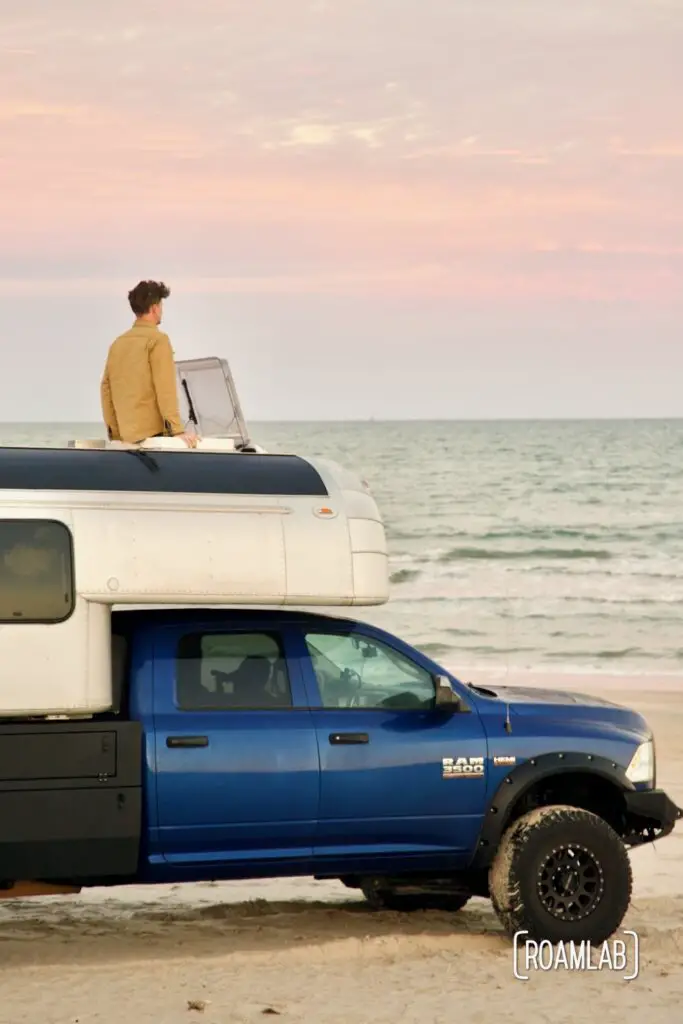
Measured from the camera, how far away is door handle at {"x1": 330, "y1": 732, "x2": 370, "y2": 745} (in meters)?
8.27

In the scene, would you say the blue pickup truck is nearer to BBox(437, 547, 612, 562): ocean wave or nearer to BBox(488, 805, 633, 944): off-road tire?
BBox(488, 805, 633, 944): off-road tire

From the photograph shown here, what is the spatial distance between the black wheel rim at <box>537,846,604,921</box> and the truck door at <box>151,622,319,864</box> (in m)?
1.30

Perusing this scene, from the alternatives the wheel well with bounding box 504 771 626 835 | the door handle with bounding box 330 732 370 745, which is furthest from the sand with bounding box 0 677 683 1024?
the door handle with bounding box 330 732 370 745

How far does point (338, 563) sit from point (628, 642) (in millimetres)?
19241

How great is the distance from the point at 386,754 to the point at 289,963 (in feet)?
3.66

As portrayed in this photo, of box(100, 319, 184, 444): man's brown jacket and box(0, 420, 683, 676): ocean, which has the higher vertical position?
box(100, 319, 184, 444): man's brown jacket

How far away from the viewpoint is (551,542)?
42.2 metres

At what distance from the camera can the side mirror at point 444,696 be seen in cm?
838

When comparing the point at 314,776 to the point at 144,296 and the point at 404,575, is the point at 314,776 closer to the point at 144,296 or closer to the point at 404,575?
the point at 144,296

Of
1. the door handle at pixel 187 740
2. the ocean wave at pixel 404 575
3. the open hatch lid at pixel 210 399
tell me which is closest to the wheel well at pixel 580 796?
the door handle at pixel 187 740

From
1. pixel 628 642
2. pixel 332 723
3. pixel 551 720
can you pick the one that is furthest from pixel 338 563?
pixel 628 642

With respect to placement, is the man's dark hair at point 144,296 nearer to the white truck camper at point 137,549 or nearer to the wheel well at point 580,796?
the white truck camper at point 137,549

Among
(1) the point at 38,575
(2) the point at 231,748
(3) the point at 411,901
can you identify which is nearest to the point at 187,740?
(2) the point at 231,748

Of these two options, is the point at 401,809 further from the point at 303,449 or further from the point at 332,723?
the point at 303,449
